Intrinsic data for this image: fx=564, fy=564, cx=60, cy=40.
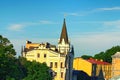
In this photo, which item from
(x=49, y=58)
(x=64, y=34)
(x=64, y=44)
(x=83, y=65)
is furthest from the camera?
(x=83, y=65)

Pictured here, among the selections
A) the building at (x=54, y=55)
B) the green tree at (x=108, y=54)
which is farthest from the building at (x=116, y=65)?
the green tree at (x=108, y=54)

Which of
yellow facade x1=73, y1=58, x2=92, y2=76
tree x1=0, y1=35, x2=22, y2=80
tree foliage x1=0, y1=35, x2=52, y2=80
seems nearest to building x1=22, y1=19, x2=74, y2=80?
tree foliage x1=0, y1=35, x2=52, y2=80

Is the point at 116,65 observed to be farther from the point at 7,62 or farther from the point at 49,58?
the point at 7,62

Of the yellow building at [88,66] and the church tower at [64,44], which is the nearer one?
the church tower at [64,44]

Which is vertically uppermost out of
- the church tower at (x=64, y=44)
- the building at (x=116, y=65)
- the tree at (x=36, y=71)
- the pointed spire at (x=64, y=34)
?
the pointed spire at (x=64, y=34)

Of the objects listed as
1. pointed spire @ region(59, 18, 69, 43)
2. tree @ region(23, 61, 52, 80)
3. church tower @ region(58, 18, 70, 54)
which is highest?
pointed spire @ region(59, 18, 69, 43)

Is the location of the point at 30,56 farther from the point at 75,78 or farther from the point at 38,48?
the point at 75,78

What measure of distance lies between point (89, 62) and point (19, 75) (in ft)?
208

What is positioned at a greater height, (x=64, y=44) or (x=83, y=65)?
(x=64, y=44)

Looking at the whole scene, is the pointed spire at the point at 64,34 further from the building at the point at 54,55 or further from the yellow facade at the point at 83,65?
the yellow facade at the point at 83,65

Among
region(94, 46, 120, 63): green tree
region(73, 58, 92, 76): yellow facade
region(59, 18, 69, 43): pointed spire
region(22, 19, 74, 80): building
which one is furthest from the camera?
region(94, 46, 120, 63): green tree

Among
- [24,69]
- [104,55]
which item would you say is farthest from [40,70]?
[104,55]

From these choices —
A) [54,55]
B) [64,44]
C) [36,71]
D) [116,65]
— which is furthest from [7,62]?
[116,65]

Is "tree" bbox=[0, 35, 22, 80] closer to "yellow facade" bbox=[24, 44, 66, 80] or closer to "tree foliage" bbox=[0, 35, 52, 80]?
"tree foliage" bbox=[0, 35, 52, 80]
